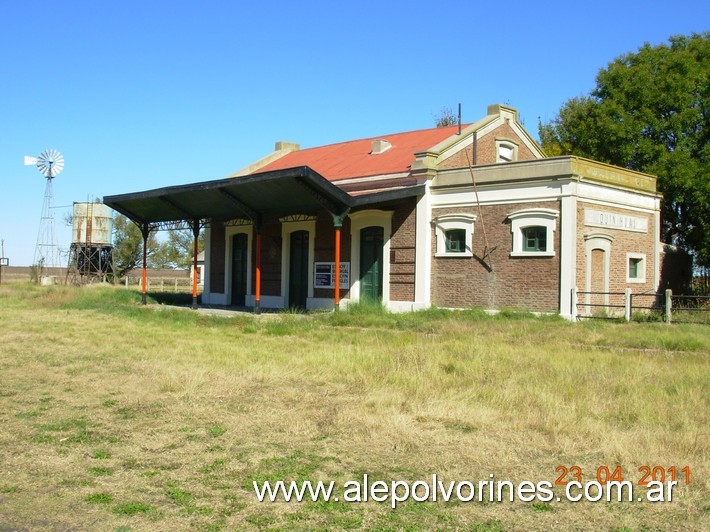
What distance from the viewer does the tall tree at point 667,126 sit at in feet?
95.9

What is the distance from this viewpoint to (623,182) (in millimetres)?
22719

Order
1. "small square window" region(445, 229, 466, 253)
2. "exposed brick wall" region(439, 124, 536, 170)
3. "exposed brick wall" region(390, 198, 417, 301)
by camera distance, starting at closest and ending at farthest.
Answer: "small square window" region(445, 229, 466, 253)
"exposed brick wall" region(390, 198, 417, 301)
"exposed brick wall" region(439, 124, 536, 170)

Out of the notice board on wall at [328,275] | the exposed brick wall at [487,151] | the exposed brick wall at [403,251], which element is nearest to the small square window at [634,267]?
the exposed brick wall at [487,151]

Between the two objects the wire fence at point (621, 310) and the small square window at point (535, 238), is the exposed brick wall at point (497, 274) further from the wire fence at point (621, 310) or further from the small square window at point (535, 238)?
the wire fence at point (621, 310)

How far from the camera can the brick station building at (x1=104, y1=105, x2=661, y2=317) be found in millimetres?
20844

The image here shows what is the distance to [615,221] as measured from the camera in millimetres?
22359

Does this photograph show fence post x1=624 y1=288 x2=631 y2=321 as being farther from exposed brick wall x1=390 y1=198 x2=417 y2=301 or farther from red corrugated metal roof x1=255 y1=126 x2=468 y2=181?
red corrugated metal roof x1=255 y1=126 x2=468 y2=181

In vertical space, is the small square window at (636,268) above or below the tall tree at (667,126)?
below

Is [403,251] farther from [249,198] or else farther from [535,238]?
[249,198]

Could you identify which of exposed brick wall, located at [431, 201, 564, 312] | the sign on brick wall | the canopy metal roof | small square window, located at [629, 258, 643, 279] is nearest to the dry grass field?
exposed brick wall, located at [431, 201, 564, 312]

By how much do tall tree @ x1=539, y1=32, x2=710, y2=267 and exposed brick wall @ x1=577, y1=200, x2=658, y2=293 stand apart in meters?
6.24

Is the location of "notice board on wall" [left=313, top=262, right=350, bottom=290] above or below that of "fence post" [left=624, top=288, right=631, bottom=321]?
above

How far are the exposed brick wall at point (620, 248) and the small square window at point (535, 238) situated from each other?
39.1 inches

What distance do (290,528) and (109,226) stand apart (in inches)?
2035
